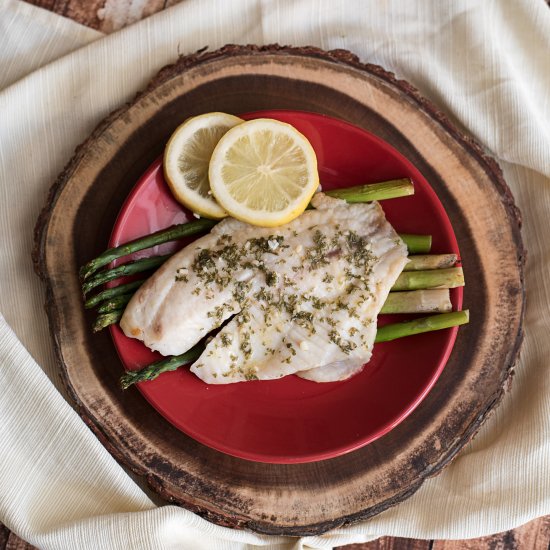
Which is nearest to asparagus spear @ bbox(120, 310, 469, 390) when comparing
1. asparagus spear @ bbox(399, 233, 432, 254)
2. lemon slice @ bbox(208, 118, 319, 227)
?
asparagus spear @ bbox(399, 233, 432, 254)

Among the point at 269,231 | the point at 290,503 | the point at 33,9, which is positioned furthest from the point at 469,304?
the point at 33,9

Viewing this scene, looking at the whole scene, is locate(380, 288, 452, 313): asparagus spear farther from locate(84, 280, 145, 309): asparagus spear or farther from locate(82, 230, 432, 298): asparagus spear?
locate(84, 280, 145, 309): asparagus spear

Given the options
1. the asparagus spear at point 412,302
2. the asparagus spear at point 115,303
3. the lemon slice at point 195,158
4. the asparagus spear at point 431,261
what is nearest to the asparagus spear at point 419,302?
the asparagus spear at point 412,302

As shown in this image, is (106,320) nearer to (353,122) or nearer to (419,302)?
(419,302)

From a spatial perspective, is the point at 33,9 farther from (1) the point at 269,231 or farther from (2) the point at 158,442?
(2) the point at 158,442

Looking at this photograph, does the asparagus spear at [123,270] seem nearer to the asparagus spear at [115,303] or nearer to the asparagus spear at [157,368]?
the asparagus spear at [115,303]

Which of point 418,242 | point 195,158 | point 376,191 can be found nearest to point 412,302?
point 418,242

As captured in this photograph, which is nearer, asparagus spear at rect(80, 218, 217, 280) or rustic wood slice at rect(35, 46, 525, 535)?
asparagus spear at rect(80, 218, 217, 280)
